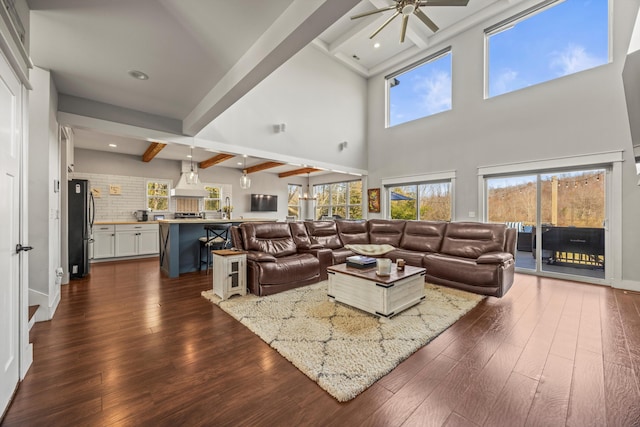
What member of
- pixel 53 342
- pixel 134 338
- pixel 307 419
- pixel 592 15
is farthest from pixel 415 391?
pixel 592 15

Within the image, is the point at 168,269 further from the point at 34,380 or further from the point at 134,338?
the point at 34,380

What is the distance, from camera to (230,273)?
327cm

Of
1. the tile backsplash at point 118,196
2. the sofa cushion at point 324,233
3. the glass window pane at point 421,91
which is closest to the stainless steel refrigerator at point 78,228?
the tile backsplash at point 118,196

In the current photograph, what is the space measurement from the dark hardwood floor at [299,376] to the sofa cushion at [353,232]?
2534mm

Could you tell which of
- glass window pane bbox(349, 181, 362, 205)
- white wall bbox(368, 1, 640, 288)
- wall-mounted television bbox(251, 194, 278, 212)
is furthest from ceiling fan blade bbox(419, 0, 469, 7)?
wall-mounted television bbox(251, 194, 278, 212)

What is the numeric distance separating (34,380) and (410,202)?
6.74m

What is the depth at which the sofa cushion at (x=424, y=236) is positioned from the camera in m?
4.53

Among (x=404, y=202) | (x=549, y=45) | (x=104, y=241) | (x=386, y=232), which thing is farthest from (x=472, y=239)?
(x=104, y=241)

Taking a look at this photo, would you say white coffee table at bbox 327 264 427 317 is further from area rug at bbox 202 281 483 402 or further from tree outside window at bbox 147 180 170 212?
tree outside window at bbox 147 180 170 212

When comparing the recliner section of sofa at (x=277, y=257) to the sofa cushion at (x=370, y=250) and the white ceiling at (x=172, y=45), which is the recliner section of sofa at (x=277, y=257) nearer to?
the sofa cushion at (x=370, y=250)

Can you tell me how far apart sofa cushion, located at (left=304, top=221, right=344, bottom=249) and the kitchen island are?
1535 millimetres

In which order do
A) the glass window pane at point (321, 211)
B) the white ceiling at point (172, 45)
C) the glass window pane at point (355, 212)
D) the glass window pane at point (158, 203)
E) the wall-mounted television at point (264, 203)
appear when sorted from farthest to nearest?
the glass window pane at point (321, 211) → the wall-mounted television at point (264, 203) → the glass window pane at point (355, 212) → the glass window pane at point (158, 203) → the white ceiling at point (172, 45)

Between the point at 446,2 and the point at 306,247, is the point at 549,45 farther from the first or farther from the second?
the point at 306,247

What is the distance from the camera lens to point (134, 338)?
229 centimetres
